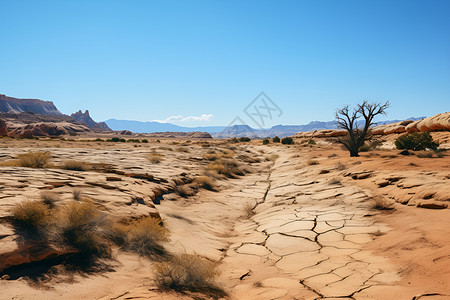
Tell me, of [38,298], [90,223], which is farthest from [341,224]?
[38,298]

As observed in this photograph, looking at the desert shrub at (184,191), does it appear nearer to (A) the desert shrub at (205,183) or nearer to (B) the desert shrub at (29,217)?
(A) the desert shrub at (205,183)

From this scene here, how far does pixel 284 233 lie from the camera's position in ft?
19.6

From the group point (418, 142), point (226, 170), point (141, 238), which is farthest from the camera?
point (418, 142)

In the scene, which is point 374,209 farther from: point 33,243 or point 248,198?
point 33,243

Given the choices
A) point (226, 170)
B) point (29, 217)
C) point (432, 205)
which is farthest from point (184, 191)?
point (432, 205)

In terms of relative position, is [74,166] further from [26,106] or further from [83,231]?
[26,106]

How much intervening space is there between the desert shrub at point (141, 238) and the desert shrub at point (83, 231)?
0.26 meters

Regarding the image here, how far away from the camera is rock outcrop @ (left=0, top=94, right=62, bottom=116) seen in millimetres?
121625

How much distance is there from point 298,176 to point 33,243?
34.0ft

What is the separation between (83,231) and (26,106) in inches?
6511

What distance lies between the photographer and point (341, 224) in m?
5.97

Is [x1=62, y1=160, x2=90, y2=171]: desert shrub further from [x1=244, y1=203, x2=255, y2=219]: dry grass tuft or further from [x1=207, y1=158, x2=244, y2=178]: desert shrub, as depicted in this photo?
[x1=207, y1=158, x2=244, y2=178]: desert shrub

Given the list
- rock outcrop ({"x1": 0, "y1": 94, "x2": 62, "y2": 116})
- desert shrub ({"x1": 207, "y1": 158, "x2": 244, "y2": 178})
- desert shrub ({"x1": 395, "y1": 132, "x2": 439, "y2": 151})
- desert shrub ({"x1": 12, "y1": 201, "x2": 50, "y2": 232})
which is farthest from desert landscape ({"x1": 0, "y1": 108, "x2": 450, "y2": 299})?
rock outcrop ({"x1": 0, "y1": 94, "x2": 62, "y2": 116})

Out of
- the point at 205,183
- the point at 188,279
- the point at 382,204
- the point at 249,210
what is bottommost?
the point at 249,210
